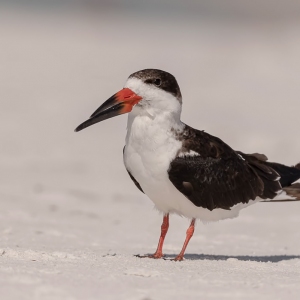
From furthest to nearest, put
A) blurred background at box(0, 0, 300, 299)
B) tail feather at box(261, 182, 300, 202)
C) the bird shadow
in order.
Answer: blurred background at box(0, 0, 300, 299)
tail feather at box(261, 182, 300, 202)
the bird shadow

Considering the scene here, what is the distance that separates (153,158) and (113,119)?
9682mm

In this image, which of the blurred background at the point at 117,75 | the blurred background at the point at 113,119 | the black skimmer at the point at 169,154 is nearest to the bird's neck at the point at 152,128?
the black skimmer at the point at 169,154

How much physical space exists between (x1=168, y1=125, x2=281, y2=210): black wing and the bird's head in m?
0.27

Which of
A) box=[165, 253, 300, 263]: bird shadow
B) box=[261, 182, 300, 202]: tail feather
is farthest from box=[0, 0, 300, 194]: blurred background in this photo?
box=[261, 182, 300, 202]: tail feather

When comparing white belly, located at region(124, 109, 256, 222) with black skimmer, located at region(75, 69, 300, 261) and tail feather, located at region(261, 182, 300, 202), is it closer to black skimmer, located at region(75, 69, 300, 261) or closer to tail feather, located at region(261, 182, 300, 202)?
black skimmer, located at region(75, 69, 300, 261)

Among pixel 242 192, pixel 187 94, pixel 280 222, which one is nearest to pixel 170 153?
pixel 242 192

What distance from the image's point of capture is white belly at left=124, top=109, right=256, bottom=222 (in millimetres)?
6543

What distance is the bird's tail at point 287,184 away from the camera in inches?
298

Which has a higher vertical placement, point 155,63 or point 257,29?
point 257,29

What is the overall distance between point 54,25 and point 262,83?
37.7ft

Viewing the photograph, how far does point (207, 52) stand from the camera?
976 inches

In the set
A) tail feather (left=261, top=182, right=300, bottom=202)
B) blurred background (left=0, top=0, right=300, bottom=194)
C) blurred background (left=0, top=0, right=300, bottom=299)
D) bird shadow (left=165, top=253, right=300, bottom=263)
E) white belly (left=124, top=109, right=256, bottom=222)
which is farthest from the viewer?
blurred background (left=0, top=0, right=300, bottom=194)

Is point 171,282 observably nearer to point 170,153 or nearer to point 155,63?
point 170,153

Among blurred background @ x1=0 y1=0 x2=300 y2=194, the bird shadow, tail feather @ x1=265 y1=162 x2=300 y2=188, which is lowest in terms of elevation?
the bird shadow
